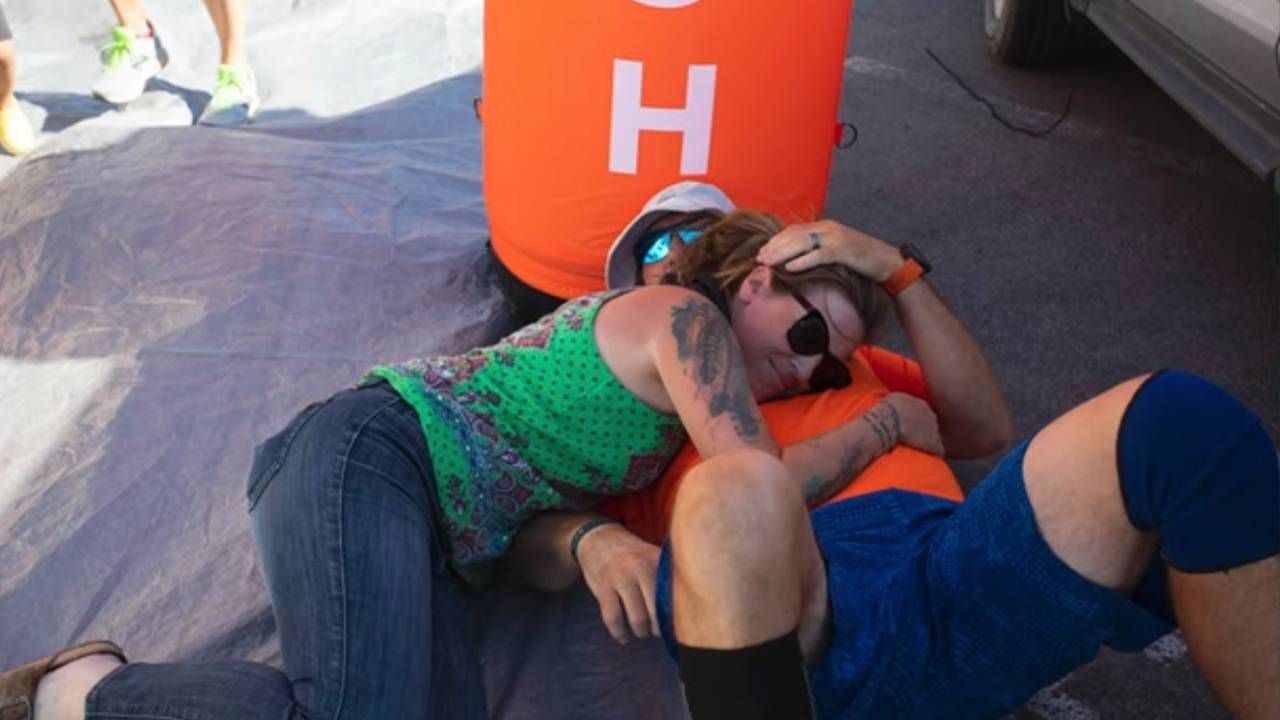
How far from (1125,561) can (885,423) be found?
0.63 metres

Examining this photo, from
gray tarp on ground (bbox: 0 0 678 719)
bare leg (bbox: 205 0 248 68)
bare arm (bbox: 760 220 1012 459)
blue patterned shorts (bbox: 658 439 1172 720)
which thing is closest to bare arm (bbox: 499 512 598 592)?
gray tarp on ground (bbox: 0 0 678 719)

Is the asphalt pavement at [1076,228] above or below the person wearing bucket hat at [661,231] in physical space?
below

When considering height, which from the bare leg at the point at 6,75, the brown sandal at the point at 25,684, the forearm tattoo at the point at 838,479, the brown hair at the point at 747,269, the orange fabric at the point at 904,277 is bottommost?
the bare leg at the point at 6,75

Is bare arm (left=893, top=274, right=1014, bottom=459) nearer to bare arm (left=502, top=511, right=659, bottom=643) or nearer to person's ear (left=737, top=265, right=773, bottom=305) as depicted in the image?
person's ear (left=737, top=265, right=773, bottom=305)

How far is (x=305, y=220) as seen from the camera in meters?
2.95

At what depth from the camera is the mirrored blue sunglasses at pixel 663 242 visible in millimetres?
2129

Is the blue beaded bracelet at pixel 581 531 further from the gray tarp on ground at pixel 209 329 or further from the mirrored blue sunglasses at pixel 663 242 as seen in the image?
the mirrored blue sunglasses at pixel 663 242

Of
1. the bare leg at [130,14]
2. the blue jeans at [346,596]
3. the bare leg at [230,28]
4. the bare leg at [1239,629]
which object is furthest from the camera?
the bare leg at [130,14]

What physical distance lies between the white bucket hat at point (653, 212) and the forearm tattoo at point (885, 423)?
0.47m

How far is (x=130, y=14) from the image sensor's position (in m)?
3.96

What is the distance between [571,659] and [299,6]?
10.5ft

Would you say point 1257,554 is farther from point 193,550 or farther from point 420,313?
point 420,313

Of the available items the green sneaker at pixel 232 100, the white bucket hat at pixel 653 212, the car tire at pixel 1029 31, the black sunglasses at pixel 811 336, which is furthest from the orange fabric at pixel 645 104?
the car tire at pixel 1029 31

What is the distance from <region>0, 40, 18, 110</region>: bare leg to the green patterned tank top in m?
2.27
